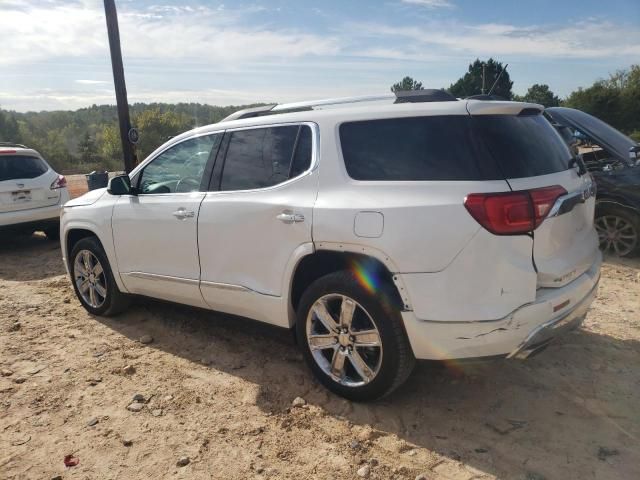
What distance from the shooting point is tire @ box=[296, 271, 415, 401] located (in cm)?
284

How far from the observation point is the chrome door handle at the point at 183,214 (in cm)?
372

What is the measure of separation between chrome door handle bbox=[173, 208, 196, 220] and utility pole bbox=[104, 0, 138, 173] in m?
7.10

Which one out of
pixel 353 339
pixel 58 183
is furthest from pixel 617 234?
pixel 58 183

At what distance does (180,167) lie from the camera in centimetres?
406

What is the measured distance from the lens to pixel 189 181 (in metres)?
3.92

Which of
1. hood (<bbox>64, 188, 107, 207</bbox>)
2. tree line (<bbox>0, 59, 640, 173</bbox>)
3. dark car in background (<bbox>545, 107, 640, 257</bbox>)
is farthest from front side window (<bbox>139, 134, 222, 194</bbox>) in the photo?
tree line (<bbox>0, 59, 640, 173</bbox>)

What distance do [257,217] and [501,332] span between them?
166 centimetres

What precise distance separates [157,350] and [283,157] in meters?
1.96

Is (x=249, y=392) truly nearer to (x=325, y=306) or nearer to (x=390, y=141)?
(x=325, y=306)

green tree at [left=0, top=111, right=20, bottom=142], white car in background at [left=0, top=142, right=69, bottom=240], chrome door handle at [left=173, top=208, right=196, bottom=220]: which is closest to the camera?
chrome door handle at [left=173, top=208, right=196, bottom=220]

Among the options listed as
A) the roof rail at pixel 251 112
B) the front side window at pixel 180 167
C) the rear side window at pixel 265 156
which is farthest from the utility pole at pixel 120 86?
the rear side window at pixel 265 156

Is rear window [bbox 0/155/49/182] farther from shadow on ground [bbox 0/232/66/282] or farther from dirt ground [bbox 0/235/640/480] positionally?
dirt ground [bbox 0/235/640/480]

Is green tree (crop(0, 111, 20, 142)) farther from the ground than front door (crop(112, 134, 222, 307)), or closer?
farther from the ground

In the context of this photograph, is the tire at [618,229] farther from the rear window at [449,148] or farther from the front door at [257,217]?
the front door at [257,217]
